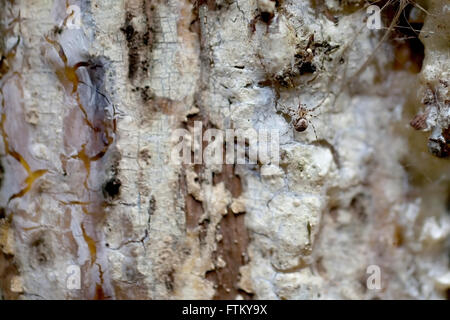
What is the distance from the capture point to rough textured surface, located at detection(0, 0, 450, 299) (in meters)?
0.98

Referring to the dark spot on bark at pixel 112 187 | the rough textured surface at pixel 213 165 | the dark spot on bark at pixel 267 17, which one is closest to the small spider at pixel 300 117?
the rough textured surface at pixel 213 165

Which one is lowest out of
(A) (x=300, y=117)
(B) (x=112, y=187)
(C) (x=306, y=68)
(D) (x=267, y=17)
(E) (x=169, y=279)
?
(E) (x=169, y=279)

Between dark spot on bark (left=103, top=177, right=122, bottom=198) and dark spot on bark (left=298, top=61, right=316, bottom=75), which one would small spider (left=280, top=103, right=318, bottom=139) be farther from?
dark spot on bark (left=103, top=177, right=122, bottom=198)

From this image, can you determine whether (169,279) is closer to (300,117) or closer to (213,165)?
(213,165)

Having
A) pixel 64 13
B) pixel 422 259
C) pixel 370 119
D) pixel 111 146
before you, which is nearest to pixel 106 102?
pixel 111 146

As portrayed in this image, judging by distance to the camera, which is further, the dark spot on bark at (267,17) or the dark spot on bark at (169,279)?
the dark spot on bark at (169,279)

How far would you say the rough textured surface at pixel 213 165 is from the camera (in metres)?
0.98

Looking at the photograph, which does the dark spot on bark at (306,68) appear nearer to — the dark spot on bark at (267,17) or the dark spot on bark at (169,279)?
the dark spot on bark at (267,17)

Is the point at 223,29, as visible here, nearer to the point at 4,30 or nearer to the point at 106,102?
the point at 106,102

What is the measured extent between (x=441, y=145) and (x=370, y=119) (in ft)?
0.64

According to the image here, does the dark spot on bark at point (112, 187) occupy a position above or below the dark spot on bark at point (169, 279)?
above

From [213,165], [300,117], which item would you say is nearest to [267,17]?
[300,117]

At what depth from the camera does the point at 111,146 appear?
1.01 m

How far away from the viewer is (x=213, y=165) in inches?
40.4
